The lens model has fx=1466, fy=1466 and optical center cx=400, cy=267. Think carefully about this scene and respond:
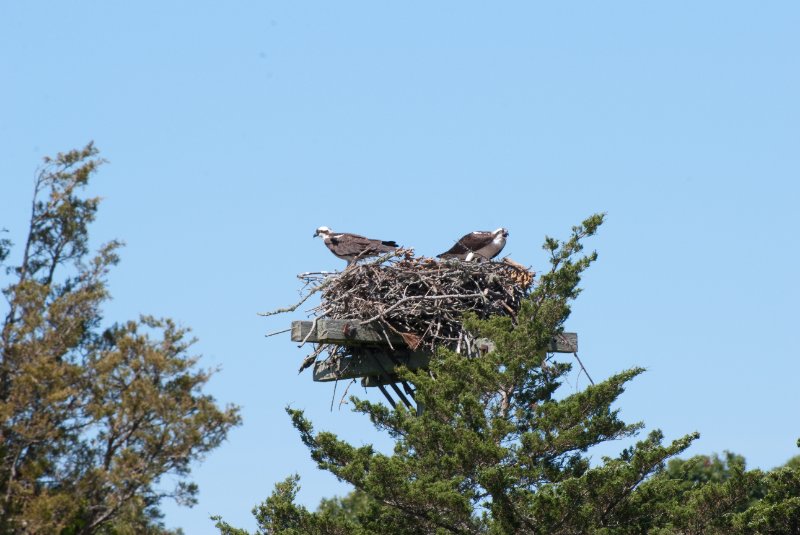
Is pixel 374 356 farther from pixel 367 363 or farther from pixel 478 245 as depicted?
pixel 478 245

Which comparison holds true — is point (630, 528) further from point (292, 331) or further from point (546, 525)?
point (292, 331)

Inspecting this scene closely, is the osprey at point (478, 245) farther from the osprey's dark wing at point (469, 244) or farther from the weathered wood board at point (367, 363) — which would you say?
the weathered wood board at point (367, 363)

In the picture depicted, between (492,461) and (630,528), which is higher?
(492,461)

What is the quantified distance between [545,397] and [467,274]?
1.98 meters

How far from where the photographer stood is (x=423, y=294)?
18422mm

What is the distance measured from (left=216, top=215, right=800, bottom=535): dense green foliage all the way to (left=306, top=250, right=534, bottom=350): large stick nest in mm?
682

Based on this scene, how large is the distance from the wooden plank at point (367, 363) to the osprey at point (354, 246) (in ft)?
4.36

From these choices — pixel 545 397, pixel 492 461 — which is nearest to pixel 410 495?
pixel 492 461

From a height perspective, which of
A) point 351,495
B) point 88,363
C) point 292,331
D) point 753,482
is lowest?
point 753,482

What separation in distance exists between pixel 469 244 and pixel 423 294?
116 centimetres

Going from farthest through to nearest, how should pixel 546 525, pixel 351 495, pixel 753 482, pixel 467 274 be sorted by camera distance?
1. pixel 351 495
2. pixel 467 274
3. pixel 753 482
4. pixel 546 525

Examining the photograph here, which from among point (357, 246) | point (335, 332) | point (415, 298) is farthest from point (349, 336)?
point (357, 246)

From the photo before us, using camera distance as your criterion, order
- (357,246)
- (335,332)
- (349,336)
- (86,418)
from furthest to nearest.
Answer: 1. (357,246)
2. (349,336)
3. (335,332)
4. (86,418)

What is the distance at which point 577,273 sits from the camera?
17.4 metres
